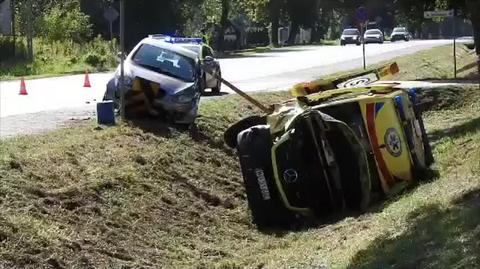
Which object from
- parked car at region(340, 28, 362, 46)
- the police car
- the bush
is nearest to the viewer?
the police car

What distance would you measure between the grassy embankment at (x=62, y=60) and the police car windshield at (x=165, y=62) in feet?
69.4

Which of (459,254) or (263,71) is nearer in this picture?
(459,254)

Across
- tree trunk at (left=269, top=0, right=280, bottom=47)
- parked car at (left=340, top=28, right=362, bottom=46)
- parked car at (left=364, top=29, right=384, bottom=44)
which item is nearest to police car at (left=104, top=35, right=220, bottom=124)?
parked car at (left=364, top=29, right=384, bottom=44)

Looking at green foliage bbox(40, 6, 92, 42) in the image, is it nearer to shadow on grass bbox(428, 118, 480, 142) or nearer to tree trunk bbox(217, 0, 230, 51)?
tree trunk bbox(217, 0, 230, 51)

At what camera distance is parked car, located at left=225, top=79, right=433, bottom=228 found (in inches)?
463

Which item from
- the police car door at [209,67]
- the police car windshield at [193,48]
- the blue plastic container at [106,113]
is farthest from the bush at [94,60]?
the blue plastic container at [106,113]

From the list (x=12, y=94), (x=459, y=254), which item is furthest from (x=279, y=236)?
(x=12, y=94)

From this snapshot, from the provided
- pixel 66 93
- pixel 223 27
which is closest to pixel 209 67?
pixel 66 93

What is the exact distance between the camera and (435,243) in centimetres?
764

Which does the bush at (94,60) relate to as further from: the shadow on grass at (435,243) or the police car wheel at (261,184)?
the shadow on grass at (435,243)

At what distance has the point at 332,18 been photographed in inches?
4611

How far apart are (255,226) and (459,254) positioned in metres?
5.07

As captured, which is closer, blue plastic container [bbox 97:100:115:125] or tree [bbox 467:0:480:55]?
blue plastic container [bbox 97:100:115:125]

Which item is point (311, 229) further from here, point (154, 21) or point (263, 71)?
point (154, 21)
